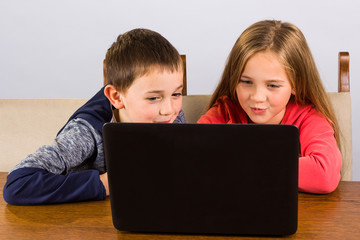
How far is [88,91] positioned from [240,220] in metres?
2.15

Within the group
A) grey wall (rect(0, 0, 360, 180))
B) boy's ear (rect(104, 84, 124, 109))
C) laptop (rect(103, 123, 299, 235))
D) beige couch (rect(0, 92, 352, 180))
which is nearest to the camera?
laptop (rect(103, 123, 299, 235))

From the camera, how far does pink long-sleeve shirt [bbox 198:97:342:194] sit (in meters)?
1.08

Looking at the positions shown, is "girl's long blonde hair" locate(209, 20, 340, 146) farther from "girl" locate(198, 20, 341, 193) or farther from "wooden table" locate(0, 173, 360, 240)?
"wooden table" locate(0, 173, 360, 240)

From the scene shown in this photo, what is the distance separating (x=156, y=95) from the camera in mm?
1184

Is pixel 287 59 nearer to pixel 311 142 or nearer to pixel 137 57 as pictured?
pixel 311 142

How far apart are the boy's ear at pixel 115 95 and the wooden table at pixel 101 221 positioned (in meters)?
0.35

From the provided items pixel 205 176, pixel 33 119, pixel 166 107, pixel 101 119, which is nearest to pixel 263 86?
pixel 166 107

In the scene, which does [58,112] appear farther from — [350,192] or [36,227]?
[350,192]

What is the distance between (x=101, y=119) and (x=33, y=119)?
46 cm

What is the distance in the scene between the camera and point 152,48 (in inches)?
48.8

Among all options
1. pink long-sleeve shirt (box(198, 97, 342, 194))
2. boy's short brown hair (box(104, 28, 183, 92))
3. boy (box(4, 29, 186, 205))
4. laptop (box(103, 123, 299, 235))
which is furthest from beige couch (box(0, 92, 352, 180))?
laptop (box(103, 123, 299, 235))

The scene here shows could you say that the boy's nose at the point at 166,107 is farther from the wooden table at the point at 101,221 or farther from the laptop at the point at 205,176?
the laptop at the point at 205,176

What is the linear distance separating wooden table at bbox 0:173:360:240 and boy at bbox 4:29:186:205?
0.03 meters

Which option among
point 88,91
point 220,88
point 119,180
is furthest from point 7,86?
point 119,180
